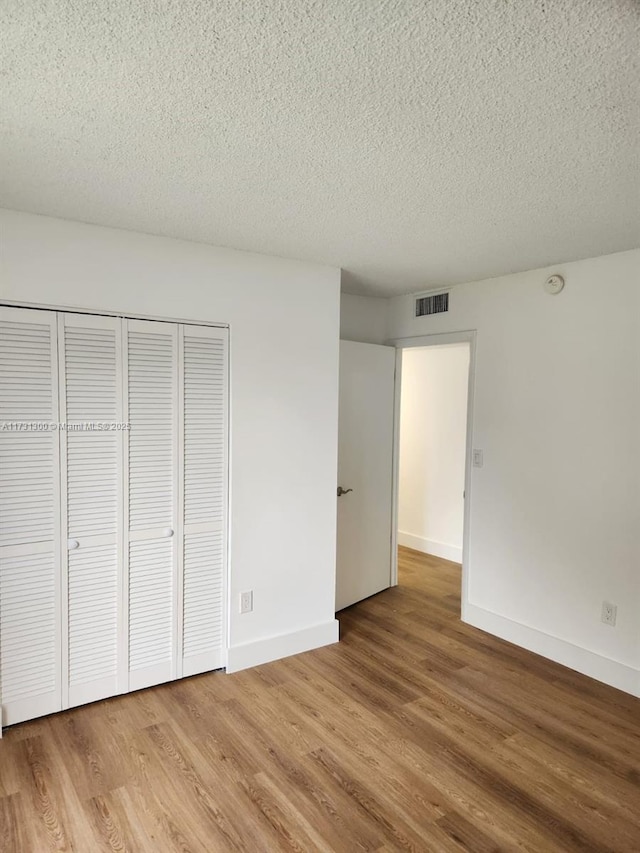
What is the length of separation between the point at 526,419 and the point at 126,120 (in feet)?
9.16

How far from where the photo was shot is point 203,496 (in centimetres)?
302

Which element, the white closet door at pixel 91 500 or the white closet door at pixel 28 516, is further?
the white closet door at pixel 91 500

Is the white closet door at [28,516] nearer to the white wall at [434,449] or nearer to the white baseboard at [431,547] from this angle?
the white wall at [434,449]

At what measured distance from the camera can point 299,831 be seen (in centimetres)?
196

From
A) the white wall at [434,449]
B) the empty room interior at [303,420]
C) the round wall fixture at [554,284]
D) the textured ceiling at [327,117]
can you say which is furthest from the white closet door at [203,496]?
the white wall at [434,449]

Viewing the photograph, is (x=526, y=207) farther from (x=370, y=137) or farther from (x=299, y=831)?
(x=299, y=831)

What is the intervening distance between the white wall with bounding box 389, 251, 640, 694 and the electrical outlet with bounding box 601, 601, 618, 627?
0.03m

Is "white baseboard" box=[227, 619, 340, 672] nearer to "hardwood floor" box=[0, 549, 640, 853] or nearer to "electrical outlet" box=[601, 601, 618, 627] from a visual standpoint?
"hardwood floor" box=[0, 549, 640, 853]

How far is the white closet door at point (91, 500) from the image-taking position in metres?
2.61

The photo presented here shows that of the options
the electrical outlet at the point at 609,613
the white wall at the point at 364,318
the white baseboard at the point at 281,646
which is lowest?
the white baseboard at the point at 281,646

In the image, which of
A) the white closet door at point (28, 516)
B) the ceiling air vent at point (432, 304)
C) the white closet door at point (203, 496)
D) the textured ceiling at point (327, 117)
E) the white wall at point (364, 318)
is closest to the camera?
the textured ceiling at point (327, 117)

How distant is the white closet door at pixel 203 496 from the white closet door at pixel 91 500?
35cm

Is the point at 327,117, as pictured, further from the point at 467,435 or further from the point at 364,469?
the point at 364,469

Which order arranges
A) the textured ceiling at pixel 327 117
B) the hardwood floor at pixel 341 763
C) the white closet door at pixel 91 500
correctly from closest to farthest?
the textured ceiling at pixel 327 117, the hardwood floor at pixel 341 763, the white closet door at pixel 91 500
